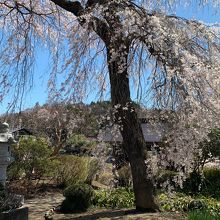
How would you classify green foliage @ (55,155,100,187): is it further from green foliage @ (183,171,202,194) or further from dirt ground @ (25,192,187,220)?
green foliage @ (183,171,202,194)

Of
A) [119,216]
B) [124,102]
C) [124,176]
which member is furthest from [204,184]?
[124,102]

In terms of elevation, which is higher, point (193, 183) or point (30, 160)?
point (30, 160)

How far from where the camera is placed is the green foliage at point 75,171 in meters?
11.8

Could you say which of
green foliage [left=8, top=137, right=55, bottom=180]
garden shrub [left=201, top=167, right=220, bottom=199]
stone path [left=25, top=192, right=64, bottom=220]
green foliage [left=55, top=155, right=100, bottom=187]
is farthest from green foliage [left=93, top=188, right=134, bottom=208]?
green foliage [left=8, top=137, right=55, bottom=180]

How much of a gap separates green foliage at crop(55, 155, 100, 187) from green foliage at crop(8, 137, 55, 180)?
15.3 inches

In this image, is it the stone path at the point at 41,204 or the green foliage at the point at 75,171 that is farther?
the green foliage at the point at 75,171

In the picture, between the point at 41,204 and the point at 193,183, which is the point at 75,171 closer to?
the point at 41,204

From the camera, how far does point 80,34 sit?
6.79 metres

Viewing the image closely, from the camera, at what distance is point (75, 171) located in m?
11.8

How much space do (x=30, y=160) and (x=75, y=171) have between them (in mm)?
1402

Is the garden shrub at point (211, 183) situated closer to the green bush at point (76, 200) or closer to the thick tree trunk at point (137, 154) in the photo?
the thick tree trunk at point (137, 154)

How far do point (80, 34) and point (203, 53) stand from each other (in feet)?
7.06

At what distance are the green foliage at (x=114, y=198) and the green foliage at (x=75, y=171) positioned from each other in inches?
100.0

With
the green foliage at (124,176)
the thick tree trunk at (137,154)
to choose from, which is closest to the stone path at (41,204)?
the green foliage at (124,176)
